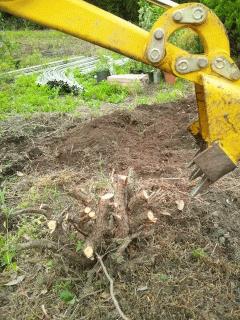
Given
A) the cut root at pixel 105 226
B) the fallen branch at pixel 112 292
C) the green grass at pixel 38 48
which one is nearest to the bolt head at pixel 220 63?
the cut root at pixel 105 226

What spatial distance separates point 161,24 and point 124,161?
2332mm

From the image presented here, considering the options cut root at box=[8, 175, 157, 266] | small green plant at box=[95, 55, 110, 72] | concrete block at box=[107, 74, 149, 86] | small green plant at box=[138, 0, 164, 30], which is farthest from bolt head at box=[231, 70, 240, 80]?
small green plant at box=[138, 0, 164, 30]

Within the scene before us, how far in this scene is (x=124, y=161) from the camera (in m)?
4.83


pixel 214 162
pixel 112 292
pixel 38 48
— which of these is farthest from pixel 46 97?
pixel 38 48

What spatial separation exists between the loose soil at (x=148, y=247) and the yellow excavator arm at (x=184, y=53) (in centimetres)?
80

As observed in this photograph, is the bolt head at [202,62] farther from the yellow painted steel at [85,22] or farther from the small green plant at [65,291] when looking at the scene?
the small green plant at [65,291]

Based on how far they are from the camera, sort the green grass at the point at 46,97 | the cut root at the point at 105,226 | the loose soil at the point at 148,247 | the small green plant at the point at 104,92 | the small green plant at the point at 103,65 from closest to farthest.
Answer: the loose soil at the point at 148,247, the cut root at the point at 105,226, the green grass at the point at 46,97, the small green plant at the point at 104,92, the small green plant at the point at 103,65

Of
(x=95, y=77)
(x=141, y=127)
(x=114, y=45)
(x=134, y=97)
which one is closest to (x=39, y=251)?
Result: (x=114, y=45)

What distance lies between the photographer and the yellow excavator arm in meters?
2.57

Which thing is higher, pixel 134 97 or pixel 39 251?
pixel 39 251

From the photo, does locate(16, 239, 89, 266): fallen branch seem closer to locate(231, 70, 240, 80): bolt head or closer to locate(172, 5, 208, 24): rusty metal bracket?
locate(231, 70, 240, 80): bolt head

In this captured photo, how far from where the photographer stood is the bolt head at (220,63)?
2.63m

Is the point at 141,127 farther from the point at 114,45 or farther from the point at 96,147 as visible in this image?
the point at 114,45

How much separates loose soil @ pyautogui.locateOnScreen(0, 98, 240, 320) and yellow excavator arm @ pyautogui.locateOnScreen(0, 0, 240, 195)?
80 centimetres
